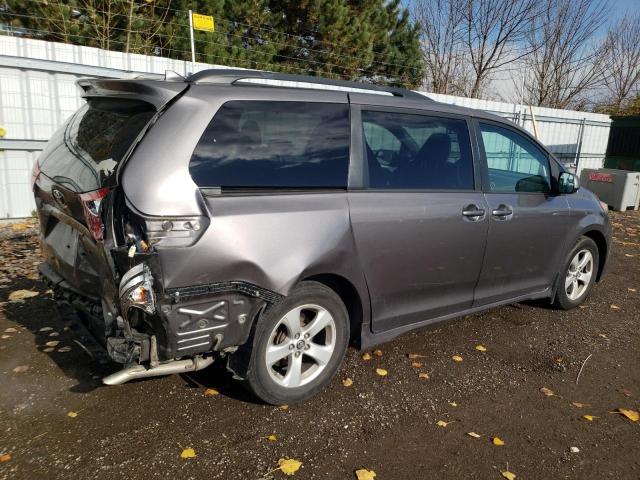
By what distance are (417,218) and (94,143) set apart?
201 cm

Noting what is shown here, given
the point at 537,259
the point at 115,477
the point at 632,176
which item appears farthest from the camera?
the point at 632,176

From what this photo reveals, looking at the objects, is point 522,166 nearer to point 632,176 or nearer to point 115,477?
point 115,477

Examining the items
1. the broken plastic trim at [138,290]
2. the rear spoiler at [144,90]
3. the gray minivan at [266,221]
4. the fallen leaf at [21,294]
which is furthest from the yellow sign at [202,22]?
the broken plastic trim at [138,290]

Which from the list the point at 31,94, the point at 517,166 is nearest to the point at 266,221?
the point at 517,166

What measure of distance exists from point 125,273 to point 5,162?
6235 mm

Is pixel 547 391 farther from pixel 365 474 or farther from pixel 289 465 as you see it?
pixel 289 465

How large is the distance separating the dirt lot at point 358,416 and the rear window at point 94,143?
1331mm

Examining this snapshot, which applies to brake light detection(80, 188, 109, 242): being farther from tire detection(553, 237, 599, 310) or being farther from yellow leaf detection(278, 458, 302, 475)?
tire detection(553, 237, 599, 310)

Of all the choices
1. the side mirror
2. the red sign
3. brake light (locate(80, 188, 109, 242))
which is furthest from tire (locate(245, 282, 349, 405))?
the red sign

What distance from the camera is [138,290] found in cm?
239

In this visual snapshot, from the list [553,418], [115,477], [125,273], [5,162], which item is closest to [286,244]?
[125,273]

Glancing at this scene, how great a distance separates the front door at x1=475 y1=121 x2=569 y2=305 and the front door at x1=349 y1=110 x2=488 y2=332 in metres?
0.17

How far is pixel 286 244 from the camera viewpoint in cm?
273

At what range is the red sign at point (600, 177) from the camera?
11.9 m
